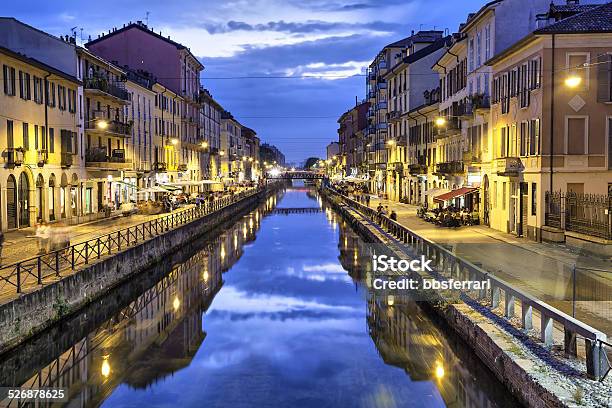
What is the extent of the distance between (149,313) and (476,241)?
51.1ft

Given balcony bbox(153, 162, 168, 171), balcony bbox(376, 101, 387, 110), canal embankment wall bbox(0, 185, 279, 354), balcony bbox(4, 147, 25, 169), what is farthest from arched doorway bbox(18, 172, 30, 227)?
balcony bbox(376, 101, 387, 110)

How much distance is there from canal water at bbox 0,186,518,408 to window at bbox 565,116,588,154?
35.0 feet

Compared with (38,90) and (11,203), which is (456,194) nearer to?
(38,90)

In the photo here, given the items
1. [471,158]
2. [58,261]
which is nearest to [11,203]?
[58,261]

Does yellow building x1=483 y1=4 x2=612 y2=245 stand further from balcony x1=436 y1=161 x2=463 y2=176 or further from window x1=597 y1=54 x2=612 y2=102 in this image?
balcony x1=436 y1=161 x2=463 y2=176

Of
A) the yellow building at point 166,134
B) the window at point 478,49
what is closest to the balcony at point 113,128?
the yellow building at point 166,134

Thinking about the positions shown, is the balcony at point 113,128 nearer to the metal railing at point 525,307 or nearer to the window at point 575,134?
the metal railing at point 525,307

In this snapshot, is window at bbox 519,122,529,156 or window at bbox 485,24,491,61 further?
window at bbox 485,24,491,61

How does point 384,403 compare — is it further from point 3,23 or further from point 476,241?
point 3,23

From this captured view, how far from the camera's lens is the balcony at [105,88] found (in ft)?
155

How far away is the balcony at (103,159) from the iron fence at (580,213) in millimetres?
30640

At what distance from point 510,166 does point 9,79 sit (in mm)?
24722

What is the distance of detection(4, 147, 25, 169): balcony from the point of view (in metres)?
34.0

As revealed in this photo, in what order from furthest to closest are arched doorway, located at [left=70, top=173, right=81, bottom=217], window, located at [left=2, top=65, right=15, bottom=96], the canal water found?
arched doorway, located at [left=70, top=173, right=81, bottom=217]
window, located at [left=2, top=65, right=15, bottom=96]
the canal water
